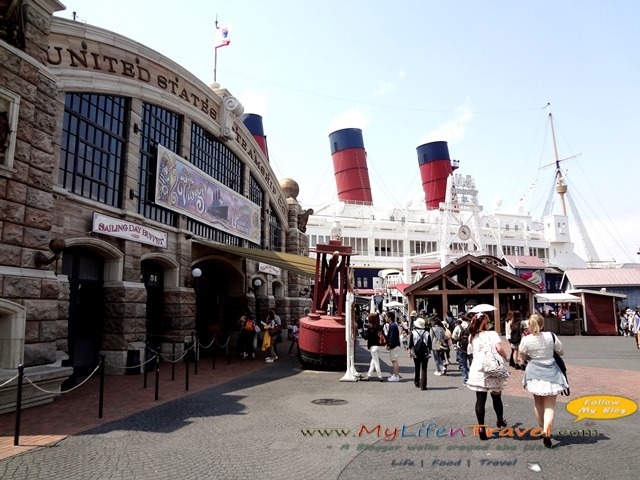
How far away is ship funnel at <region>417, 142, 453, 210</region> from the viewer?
58.3 m

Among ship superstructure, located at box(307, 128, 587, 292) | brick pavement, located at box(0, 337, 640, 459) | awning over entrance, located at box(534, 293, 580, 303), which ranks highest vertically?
ship superstructure, located at box(307, 128, 587, 292)

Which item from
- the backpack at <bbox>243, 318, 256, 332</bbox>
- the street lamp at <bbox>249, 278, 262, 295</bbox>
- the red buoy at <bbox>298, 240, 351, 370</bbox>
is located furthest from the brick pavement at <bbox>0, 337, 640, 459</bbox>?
the street lamp at <bbox>249, 278, 262, 295</bbox>

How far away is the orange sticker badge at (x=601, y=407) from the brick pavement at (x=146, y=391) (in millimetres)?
325

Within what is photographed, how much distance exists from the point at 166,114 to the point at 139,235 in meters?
4.60

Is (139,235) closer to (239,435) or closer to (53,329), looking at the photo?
(53,329)

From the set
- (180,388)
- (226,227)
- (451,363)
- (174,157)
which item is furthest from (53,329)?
(451,363)

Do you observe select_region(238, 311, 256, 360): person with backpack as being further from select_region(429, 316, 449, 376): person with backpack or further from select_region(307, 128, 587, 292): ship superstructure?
select_region(307, 128, 587, 292): ship superstructure

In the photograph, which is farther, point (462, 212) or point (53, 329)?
point (462, 212)

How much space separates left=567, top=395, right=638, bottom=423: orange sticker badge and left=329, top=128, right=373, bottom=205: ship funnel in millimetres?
47897

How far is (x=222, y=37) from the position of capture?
65.1 ft

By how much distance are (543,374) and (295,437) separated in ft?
10.8

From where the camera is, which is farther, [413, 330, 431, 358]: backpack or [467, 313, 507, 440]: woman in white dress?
[413, 330, 431, 358]: backpack

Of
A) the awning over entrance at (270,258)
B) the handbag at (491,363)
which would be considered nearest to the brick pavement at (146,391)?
the handbag at (491,363)

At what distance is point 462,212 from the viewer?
49625mm
